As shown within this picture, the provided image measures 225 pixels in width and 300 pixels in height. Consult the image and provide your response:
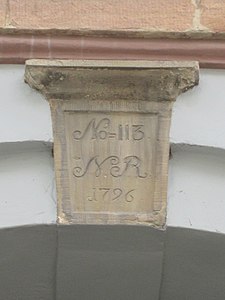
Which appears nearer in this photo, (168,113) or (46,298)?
(168,113)

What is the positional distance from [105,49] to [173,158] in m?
0.27

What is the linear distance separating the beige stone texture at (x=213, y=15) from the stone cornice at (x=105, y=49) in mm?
35

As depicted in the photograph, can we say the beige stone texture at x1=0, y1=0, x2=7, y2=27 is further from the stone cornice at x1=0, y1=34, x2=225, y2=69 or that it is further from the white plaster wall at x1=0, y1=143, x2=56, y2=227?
the white plaster wall at x1=0, y1=143, x2=56, y2=227

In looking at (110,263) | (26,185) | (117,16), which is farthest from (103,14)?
(110,263)

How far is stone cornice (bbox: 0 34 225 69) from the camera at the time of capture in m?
2.37

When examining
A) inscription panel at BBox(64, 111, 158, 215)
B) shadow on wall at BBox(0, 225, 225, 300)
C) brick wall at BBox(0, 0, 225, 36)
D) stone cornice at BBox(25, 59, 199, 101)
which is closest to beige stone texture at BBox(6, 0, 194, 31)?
brick wall at BBox(0, 0, 225, 36)

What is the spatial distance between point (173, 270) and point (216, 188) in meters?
0.21

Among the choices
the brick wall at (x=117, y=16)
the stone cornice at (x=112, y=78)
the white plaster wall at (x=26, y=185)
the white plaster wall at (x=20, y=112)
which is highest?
the brick wall at (x=117, y=16)

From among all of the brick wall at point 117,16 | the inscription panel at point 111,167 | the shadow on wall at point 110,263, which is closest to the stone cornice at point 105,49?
the brick wall at point 117,16

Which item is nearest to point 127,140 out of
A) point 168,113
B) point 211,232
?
point 168,113

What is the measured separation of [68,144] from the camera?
232 centimetres

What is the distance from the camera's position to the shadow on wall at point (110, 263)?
2.32m

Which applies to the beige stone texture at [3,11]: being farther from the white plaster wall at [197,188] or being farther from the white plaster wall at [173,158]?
the white plaster wall at [197,188]

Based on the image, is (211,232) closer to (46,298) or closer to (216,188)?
(216,188)
